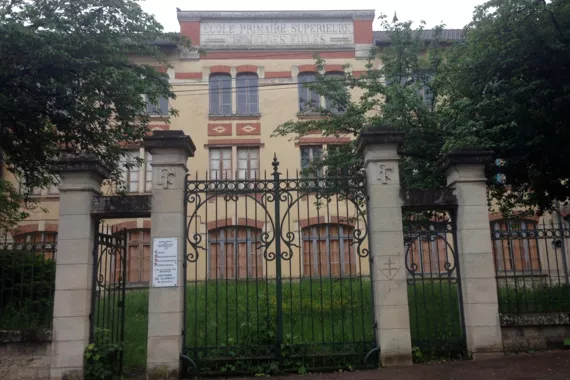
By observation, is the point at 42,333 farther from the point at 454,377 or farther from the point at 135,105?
the point at 454,377

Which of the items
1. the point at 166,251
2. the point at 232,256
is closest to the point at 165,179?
the point at 166,251

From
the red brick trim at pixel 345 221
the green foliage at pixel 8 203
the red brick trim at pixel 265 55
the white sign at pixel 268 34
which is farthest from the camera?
the white sign at pixel 268 34

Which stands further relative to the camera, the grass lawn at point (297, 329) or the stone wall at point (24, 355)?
the grass lawn at point (297, 329)

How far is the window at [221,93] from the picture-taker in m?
21.5

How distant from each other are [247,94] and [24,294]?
566 inches

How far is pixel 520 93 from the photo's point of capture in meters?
10.1

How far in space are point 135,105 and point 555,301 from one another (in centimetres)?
819

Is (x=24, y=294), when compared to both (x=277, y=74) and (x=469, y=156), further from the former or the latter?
(x=277, y=74)

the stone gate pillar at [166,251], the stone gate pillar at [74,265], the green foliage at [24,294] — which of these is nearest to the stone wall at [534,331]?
the stone gate pillar at [166,251]

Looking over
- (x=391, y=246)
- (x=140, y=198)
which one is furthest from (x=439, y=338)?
(x=140, y=198)

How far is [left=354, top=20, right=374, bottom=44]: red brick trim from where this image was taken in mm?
21984

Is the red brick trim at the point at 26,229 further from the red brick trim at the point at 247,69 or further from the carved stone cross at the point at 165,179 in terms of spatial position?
the carved stone cross at the point at 165,179

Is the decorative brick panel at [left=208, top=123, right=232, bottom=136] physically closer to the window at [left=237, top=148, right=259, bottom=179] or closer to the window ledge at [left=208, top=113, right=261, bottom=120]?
the window ledge at [left=208, top=113, right=261, bottom=120]

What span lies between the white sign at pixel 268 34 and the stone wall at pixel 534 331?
52.7 ft
